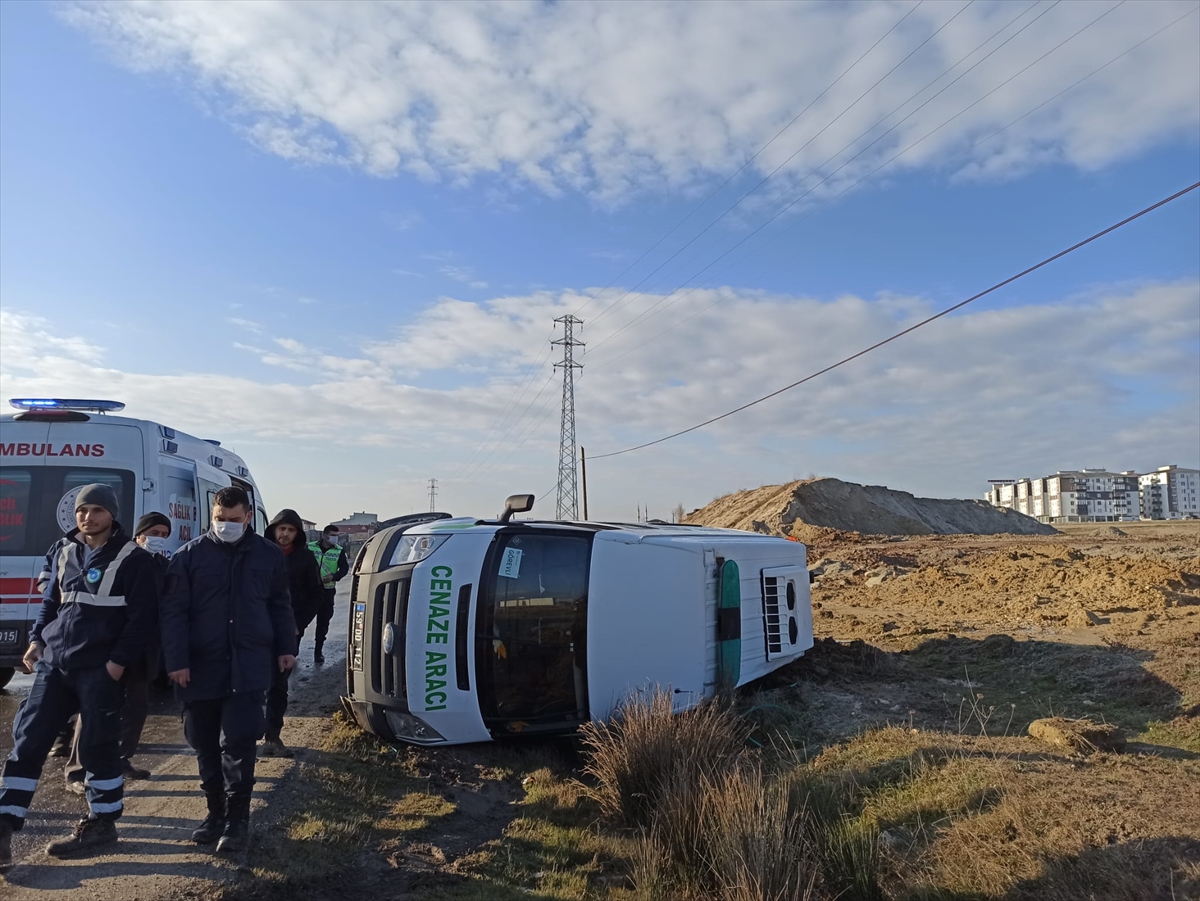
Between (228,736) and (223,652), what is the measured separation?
0.46m

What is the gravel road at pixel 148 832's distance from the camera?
13.6 ft

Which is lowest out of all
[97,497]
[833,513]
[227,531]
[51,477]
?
[227,531]

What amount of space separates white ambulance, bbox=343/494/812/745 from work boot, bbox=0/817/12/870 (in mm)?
2230

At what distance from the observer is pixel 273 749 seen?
21.9 ft

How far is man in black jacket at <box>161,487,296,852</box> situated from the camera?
461 cm

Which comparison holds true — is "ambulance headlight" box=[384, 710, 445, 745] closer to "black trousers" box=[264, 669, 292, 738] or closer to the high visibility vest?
"black trousers" box=[264, 669, 292, 738]

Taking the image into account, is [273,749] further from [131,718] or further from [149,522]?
[149,522]

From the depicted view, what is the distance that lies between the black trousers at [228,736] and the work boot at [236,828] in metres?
0.04


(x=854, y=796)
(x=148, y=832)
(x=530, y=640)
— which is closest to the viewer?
(x=148, y=832)

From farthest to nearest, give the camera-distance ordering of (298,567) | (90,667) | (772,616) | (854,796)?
(772,616) < (298,567) < (854,796) < (90,667)

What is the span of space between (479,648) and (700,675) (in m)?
1.83

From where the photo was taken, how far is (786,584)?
336 inches

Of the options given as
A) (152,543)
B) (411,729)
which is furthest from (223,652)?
(411,729)

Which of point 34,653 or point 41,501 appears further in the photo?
point 41,501
